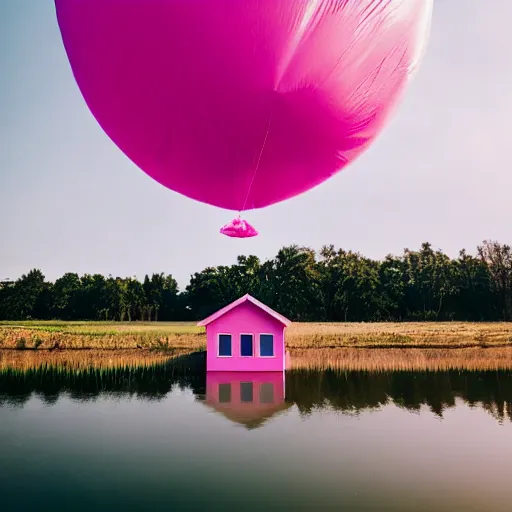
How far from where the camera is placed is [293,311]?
198 feet

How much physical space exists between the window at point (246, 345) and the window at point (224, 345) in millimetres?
446

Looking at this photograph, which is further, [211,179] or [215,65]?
[211,179]

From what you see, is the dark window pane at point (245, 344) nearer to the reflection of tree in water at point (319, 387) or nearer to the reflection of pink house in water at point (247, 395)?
the reflection of pink house in water at point (247, 395)

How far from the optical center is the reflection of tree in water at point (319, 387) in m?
13.0

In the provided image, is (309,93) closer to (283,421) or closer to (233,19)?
(233,19)

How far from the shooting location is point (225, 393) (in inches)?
555

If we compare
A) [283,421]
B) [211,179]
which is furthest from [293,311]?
[211,179]

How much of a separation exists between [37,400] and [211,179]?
10.1m

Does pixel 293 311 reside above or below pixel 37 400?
above

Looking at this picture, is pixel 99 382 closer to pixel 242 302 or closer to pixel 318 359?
pixel 242 302

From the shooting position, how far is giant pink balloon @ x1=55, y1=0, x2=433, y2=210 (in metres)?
4.21

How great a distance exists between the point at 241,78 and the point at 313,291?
57200 millimetres

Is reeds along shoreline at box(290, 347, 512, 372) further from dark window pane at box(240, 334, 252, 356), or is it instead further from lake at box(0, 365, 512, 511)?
lake at box(0, 365, 512, 511)

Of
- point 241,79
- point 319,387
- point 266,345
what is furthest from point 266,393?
point 241,79
